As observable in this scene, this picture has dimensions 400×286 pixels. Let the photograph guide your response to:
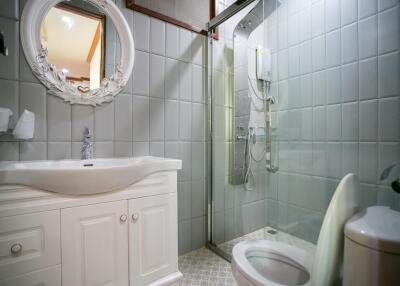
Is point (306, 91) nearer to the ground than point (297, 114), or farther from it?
farther from it

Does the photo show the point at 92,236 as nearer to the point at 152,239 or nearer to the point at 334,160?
the point at 152,239

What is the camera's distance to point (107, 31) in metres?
1.28

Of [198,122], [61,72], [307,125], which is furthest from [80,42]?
[307,125]

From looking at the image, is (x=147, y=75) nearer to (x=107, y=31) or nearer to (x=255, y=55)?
(x=107, y=31)

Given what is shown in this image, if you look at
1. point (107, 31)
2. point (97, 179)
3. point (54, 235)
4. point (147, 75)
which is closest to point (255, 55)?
point (147, 75)

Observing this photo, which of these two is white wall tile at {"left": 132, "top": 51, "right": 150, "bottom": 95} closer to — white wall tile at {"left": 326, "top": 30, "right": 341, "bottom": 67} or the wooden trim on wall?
the wooden trim on wall

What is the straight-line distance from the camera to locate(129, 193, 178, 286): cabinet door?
101 cm

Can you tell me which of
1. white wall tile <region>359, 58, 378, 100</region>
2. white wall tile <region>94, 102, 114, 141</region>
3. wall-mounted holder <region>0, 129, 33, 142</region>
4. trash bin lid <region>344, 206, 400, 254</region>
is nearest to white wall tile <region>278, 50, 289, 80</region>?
white wall tile <region>359, 58, 378, 100</region>

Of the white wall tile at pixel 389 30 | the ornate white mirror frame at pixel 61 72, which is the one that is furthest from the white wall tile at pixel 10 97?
the white wall tile at pixel 389 30

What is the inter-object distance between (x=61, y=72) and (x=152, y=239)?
1045 millimetres

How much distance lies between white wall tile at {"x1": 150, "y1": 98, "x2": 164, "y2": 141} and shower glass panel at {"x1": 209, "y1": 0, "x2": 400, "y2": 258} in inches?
18.4

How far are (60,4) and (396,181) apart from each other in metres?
2.04

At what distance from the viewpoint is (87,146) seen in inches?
46.4

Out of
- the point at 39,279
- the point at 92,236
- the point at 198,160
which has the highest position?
the point at 198,160
